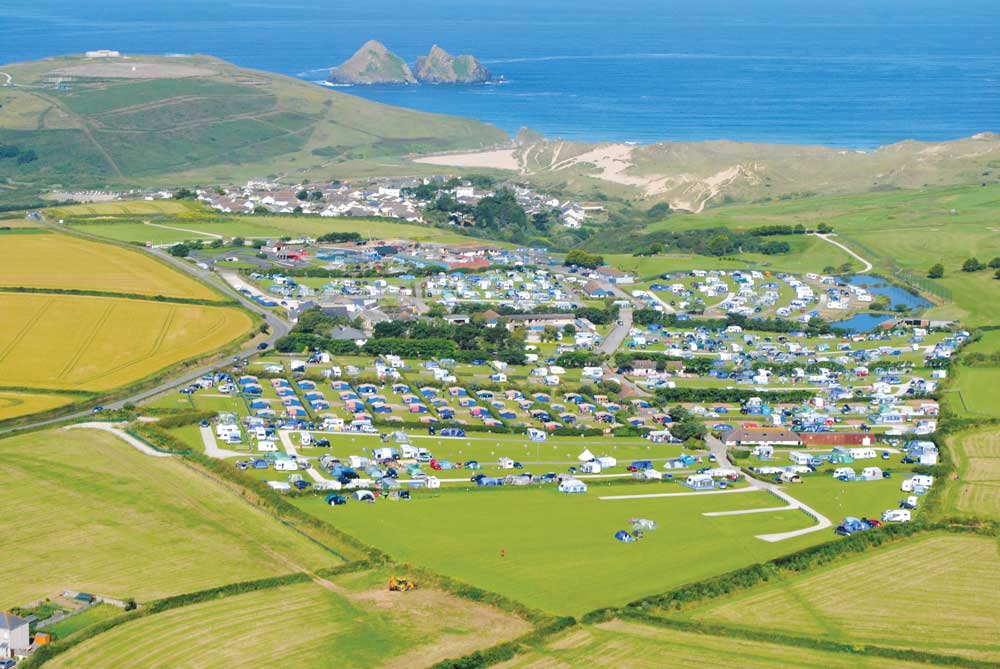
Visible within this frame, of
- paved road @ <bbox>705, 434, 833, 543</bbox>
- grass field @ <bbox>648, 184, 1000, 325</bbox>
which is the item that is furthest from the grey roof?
grass field @ <bbox>648, 184, 1000, 325</bbox>

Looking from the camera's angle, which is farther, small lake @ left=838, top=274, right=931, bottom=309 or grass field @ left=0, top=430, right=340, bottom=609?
small lake @ left=838, top=274, right=931, bottom=309

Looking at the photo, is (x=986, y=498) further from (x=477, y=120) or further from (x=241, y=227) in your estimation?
(x=477, y=120)

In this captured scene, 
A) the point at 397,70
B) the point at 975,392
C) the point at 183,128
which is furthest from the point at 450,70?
the point at 975,392

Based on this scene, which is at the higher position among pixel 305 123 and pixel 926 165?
pixel 305 123

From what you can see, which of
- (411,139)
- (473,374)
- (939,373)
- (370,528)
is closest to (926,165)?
(411,139)

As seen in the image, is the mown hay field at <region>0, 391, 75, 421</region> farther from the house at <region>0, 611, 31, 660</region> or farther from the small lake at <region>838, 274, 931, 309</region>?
the small lake at <region>838, 274, 931, 309</region>

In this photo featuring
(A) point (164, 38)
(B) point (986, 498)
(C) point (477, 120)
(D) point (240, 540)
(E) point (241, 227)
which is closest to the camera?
(D) point (240, 540)
